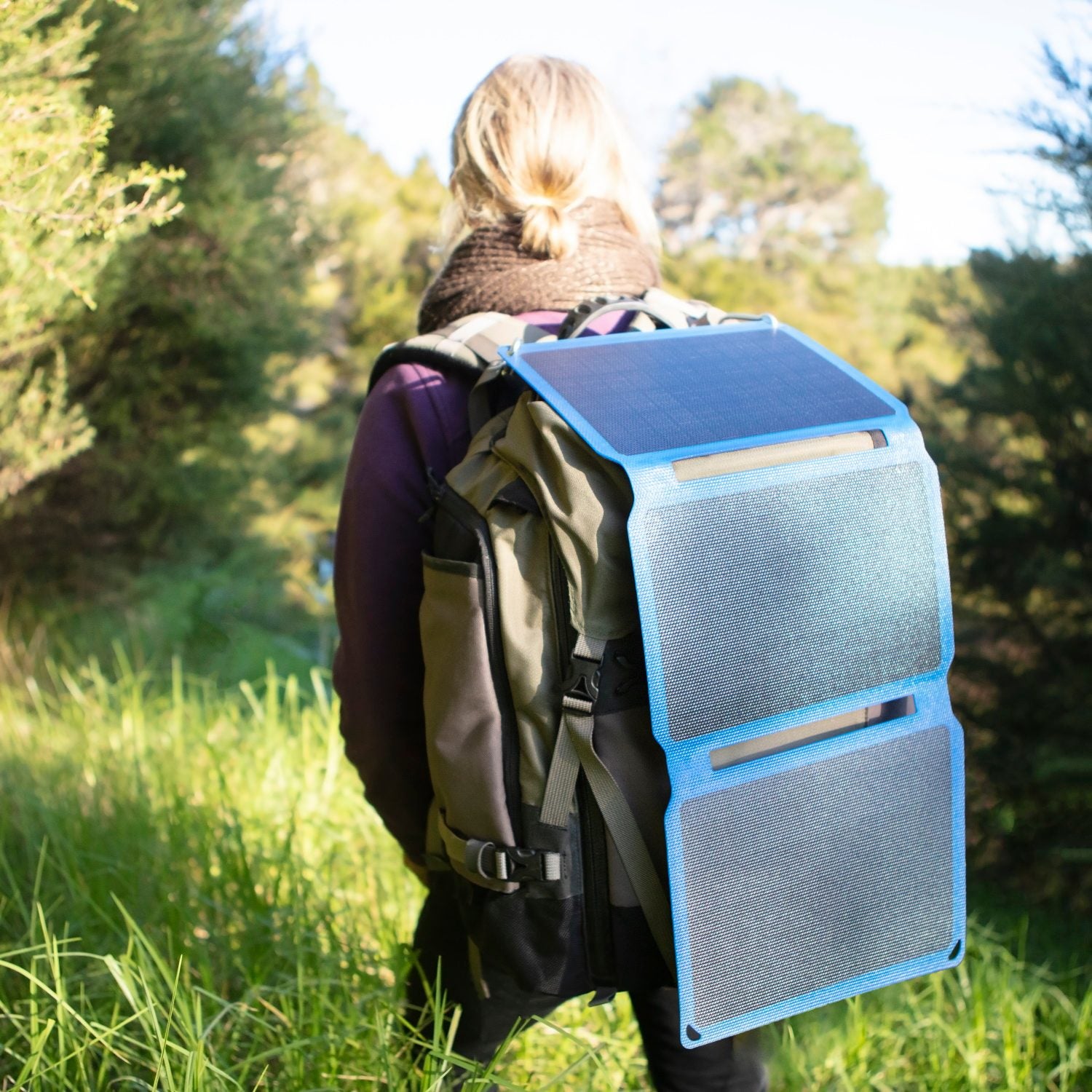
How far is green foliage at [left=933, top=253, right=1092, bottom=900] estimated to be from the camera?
4.33 m

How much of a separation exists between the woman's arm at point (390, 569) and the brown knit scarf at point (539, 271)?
0.22m

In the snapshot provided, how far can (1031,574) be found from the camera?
451 cm

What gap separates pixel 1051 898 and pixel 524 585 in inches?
159

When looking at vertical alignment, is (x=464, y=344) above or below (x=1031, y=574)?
above

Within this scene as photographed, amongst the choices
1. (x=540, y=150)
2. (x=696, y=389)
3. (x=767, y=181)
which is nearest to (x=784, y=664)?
(x=696, y=389)

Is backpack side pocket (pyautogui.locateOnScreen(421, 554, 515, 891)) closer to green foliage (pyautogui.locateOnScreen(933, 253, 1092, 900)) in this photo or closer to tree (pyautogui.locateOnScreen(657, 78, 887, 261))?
green foliage (pyautogui.locateOnScreen(933, 253, 1092, 900))

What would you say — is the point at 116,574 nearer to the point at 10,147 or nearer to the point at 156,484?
the point at 156,484

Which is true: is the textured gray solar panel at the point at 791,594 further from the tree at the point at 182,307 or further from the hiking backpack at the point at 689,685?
the tree at the point at 182,307

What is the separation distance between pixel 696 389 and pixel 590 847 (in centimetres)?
67

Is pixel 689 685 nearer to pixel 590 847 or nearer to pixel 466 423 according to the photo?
pixel 590 847

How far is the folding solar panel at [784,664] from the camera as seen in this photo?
4.51 feet

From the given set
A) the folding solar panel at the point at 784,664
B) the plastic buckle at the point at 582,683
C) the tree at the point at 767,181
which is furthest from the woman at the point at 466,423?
the tree at the point at 767,181

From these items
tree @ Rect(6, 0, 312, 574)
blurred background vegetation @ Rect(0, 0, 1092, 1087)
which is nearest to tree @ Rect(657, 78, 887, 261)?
blurred background vegetation @ Rect(0, 0, 1092, 1087)

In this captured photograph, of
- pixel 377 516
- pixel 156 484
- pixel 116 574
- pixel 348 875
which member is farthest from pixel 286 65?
pixel 377 516
